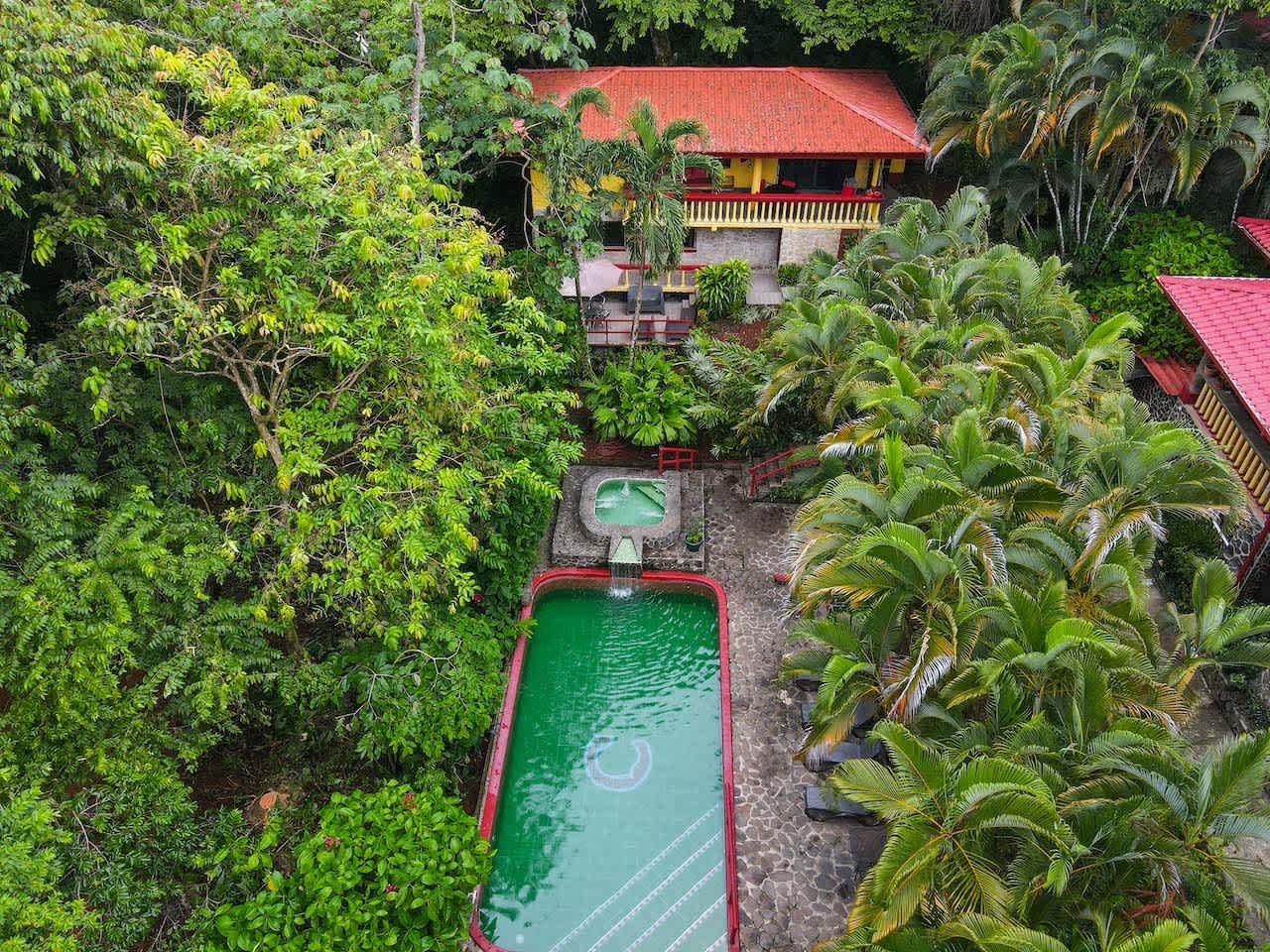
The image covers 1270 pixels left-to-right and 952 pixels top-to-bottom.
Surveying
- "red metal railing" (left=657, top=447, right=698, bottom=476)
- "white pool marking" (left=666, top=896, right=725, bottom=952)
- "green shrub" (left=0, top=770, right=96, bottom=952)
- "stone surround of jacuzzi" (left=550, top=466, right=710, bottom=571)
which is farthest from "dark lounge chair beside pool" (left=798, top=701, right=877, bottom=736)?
"green shrub" (left=0, top=770, right=96, bottom=952)

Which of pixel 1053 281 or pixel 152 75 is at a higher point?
pixel 152 75

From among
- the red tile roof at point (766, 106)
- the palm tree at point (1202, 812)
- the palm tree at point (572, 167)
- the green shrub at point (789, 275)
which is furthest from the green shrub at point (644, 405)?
the palm tree at point (1202, 812)

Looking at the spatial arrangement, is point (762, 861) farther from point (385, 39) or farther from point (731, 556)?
point (385, 39)

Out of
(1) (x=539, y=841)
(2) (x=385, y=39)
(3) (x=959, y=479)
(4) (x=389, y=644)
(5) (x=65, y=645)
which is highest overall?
(2) (x=385, y=39)

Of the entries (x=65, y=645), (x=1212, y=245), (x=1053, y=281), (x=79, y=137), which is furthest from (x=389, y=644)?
Result: (x=1212, y=245)

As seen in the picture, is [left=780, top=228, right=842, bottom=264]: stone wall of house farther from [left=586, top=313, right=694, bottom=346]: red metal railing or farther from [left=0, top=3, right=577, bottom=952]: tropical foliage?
[left=0, top=3, right=577, bottom=952]: tropical foliage

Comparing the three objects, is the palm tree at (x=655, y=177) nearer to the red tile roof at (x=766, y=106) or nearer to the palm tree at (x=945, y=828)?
the red tile roof at (x=766, y=106)
